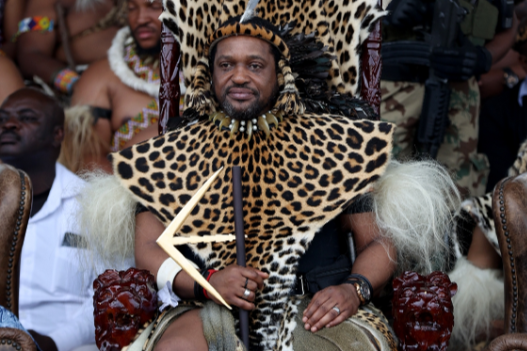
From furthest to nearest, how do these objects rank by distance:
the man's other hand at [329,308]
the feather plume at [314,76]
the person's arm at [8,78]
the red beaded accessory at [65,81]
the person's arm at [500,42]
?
the red beaded accessory at [65,81] → the person's arm at [8,78] → the person's arm at [500,42] → the feather plume at [314,76] → the man's other hand at [329,308]

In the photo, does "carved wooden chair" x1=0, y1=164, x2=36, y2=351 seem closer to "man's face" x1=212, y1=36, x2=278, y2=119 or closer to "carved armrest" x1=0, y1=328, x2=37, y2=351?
"carved armrest" x1=0, y1=328, x2=37, y2=351

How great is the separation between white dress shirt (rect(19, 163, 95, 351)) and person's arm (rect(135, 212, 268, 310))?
444 millimetres

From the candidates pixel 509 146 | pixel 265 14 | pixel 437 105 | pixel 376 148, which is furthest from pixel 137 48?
pixel 509 146

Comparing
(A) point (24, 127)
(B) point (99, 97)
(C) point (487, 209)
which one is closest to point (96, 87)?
(B) point (99, 97)

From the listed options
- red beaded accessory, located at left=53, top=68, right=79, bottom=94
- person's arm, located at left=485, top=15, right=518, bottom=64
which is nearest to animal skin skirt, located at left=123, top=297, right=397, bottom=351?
person's arm, located at left=485, top=15, right=518, bottom=64

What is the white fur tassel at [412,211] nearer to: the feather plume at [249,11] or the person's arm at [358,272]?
the person's arm at [358,272]

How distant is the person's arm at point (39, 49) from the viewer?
14.1ft

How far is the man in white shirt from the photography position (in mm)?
2771

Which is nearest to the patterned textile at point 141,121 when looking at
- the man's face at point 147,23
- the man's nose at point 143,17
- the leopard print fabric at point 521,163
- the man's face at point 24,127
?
the man's face at point 147,23

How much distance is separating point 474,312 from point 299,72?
120 centimetres

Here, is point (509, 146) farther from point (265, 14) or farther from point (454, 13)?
point (265, 14)

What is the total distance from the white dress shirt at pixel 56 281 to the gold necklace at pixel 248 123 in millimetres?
736

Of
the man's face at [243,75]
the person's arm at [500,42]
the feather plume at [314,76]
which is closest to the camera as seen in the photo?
the man's face at [243,75]

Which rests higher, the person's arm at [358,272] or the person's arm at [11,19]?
the person's arm at [11,19]
